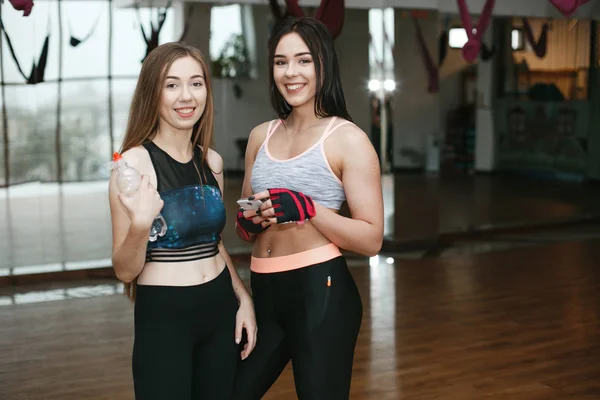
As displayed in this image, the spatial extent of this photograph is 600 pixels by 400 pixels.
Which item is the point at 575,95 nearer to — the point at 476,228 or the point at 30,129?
the point at 476,228

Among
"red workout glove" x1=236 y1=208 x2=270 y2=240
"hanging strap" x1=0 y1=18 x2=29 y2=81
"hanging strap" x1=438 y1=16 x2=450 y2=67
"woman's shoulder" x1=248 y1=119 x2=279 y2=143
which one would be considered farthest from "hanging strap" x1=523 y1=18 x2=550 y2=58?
"red workout glove" x1=236 y1=208 x2=270 y2=240

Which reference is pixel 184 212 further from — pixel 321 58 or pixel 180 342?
pixel 321 58

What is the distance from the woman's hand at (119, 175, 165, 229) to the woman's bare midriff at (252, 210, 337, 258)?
45cm

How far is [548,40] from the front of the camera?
9359mm

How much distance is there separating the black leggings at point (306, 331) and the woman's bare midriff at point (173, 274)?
247mm

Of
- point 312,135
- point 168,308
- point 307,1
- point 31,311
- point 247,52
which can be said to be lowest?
point 31,311

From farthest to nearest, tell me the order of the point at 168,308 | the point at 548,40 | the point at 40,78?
the point at 548,40, the point at 40,78, the point at 168,308

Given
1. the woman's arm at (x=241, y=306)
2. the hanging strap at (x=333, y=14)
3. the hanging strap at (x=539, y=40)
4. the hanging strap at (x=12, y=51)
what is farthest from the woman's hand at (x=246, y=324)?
the hanging strap at (x=539, y=40)

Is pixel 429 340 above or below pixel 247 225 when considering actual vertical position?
below

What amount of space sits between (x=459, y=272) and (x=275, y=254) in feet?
14.7

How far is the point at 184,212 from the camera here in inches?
76.9

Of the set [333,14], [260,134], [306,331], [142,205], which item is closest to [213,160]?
[260,134]

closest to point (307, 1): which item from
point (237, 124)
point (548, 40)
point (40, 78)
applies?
point (237, 124)

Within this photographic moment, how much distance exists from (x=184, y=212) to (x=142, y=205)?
0.19 metres
